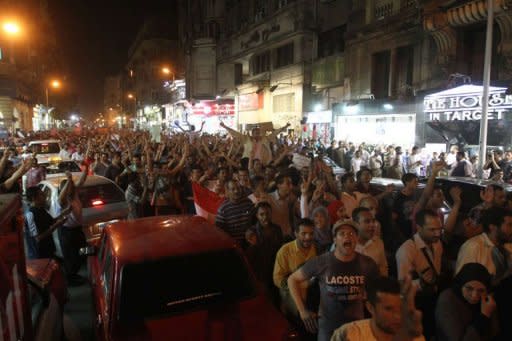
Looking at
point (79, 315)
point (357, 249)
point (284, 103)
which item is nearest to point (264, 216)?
point (357, 249)

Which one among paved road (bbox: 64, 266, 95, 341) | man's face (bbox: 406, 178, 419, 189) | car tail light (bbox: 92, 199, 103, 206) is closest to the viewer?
paved road (bbox: 64, 266, 95, 341)

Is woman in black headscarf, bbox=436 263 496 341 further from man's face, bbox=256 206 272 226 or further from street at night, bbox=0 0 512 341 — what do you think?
man's face, bbox=256 206 272 226

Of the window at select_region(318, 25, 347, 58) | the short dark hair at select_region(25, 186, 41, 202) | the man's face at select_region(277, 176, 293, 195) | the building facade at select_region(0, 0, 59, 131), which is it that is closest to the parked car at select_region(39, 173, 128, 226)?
the short dark hair at select_region(25, 186, 41, 202)

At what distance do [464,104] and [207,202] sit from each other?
1168 centimetres

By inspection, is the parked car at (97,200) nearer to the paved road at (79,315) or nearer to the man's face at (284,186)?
the paved road at (79,315)

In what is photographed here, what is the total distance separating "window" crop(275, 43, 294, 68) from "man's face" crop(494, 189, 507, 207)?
2686 centimetres

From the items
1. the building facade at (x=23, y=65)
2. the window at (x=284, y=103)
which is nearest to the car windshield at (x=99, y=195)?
the window at (x=284, y=103)

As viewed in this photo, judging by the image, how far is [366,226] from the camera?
14.1 feet

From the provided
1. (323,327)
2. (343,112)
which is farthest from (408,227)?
(343,112)

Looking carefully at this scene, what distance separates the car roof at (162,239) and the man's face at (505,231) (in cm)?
273

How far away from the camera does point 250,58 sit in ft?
129

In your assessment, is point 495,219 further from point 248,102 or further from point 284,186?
point 248,102

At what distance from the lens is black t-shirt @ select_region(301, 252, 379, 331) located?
11.6ft

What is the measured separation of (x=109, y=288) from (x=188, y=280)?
686mm
